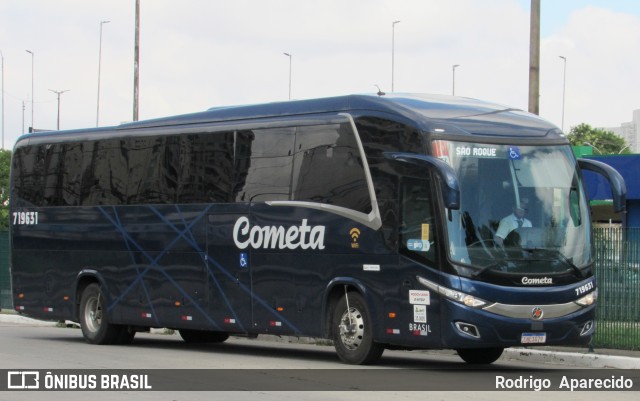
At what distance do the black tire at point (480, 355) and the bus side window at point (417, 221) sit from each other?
94.6 inches

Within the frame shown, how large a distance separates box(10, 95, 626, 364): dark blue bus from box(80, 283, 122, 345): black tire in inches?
1.6

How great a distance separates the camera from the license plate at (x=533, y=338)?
50.1 ft

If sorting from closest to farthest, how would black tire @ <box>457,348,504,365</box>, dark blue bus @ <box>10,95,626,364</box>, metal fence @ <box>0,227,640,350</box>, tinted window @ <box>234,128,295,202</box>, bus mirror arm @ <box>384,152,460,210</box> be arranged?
bus mirror arm @ <box>384,152,460,210</box> → dark blue bus @ <box>10,95,626,364</box> → black tire @ <box>457,348,504,365</box> → tinted window @ <box>234,128,295,202</box> → metal fence @ <box>0,227,640,350</box>

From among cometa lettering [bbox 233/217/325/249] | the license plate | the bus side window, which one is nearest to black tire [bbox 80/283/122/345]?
cometa lettering [bbox 233/217/325/249]

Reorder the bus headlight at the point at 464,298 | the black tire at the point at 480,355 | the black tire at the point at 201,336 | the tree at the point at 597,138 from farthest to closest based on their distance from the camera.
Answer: the tree at the point at 597,138 < the black tire at the point at 201,336 < the black tire at the point at 480,355 < the bus headlight at the point at 464,298

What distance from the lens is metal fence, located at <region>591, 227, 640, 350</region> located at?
1816 cm

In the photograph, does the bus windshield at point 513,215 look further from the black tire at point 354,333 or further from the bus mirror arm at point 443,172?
the black tire at point 354,333

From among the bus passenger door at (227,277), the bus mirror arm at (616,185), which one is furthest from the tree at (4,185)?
the bus mirror arm at (616,185)

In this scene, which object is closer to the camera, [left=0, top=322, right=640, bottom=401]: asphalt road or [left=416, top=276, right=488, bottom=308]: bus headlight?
[left=0, top=322, right=640, bottom=401]: asphalt road

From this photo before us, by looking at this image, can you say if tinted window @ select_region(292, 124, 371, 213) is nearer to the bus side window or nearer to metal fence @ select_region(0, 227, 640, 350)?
the bus side window

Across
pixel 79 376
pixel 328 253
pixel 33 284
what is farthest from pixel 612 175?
pixel 33 284

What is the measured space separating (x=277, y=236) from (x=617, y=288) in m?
5.34

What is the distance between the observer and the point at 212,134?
19672mm

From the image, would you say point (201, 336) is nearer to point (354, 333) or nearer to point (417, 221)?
point (354, 333)
